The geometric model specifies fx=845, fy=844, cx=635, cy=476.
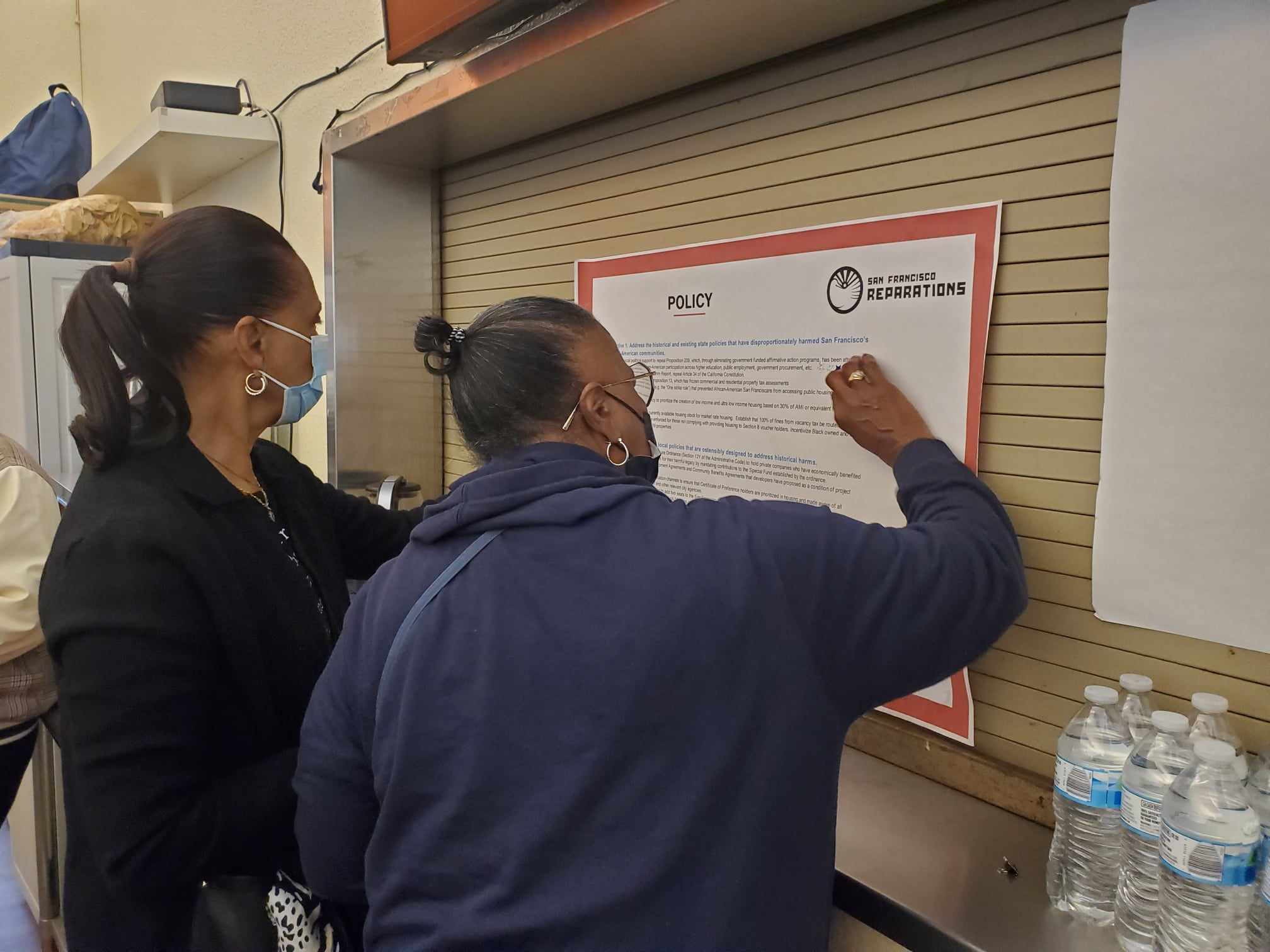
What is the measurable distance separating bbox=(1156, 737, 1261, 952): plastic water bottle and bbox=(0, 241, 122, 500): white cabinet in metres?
2.83

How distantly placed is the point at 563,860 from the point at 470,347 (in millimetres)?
556

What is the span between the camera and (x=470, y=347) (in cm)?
98

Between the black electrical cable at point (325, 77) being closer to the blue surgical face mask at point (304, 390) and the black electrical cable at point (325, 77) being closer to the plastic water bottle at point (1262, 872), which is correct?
the blue surgical face mask at point (304, 390)

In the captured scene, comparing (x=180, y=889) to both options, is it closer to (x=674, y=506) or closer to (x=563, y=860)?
(x=563, y=860)

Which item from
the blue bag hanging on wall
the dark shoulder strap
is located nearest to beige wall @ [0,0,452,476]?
the blue bag hanging on wall

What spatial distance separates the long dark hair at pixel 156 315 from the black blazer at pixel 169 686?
63mm

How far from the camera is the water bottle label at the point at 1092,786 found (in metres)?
0.83

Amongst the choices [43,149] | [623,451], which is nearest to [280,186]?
[43,149]

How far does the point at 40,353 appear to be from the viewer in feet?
8.78

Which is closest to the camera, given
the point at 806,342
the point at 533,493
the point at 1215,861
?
the point at 1215,861

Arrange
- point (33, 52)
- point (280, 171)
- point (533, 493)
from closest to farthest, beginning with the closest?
point (533, 493) → point (280, 171) → point (33, 52)

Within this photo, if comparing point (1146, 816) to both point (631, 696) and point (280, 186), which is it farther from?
point (280, 186)

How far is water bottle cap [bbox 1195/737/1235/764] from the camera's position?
0.74 metres

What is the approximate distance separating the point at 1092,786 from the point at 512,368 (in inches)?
28.9
